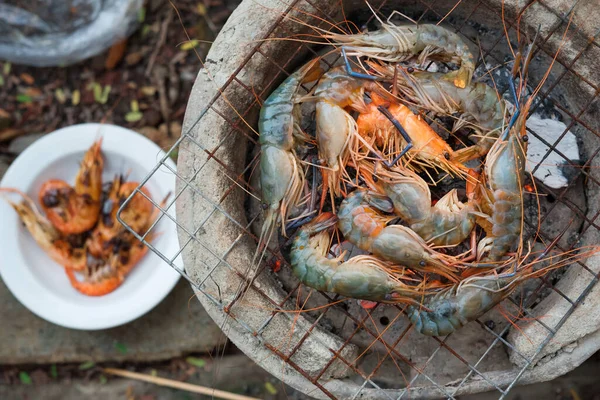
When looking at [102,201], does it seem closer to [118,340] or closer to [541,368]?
[118,340]

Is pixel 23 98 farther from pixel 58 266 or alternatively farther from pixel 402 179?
pixel 402 179

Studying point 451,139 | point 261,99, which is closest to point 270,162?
point 261,99

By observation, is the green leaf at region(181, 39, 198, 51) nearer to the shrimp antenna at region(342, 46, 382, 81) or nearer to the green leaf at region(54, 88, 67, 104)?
the green leaf at region(54, 88, 67, 104)

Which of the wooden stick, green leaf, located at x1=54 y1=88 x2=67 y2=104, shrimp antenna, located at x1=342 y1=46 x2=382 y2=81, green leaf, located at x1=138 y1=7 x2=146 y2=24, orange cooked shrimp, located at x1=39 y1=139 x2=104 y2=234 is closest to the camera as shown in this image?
shrimp antenna, located at x1=342 y1=46 x2=382 y2=81

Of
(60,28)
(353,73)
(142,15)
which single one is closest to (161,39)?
(142,15)

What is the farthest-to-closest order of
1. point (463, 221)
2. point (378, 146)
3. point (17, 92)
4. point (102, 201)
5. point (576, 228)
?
1. point (17, 92)
2. point (102, 201)
3. point (576, 228)
4. point (378, 146)
5. point (463, 221)

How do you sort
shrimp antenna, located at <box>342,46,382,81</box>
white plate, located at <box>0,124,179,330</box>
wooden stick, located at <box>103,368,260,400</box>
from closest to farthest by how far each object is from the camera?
shrimp antenna, located at <box>342,46,382,81</box>, white plate, located at <box>0,124,179,330</box>, wooden stick, located at <box>103,368,260,400</box>

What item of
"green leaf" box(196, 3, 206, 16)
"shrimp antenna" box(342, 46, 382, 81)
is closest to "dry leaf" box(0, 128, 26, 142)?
"green leaf" box(196, 3, 206, 16)
